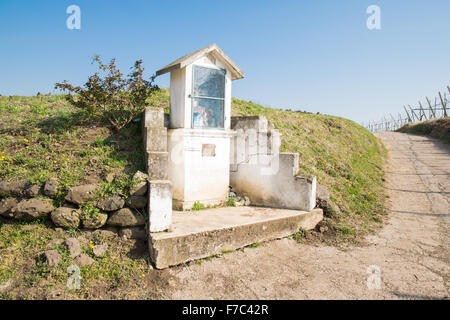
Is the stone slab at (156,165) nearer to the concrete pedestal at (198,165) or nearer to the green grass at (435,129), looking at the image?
the concrete pedestal at (198,165)

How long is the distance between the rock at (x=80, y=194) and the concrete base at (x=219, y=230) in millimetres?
1182

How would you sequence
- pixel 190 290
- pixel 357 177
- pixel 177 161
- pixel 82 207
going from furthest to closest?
pixel 357 177 < pixel 177 161 < pixel 82 207 < pixel 190 290

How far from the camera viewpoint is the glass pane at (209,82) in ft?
19.0

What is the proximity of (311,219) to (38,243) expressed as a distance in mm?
4868

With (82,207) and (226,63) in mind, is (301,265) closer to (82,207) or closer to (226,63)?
(82,207)

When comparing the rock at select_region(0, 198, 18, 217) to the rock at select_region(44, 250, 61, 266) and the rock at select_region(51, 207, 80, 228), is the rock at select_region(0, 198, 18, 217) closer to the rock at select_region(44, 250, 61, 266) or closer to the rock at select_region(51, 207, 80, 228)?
the rock at select_region(51, 207, 80, 228)

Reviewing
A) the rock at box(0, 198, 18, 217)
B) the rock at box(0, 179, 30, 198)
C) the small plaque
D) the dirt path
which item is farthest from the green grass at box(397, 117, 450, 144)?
the rock at box(0, 198, 18, 217)

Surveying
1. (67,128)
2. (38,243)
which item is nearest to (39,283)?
(38,243)

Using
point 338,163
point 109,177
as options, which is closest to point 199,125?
point 109,177

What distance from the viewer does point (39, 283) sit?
139 inches

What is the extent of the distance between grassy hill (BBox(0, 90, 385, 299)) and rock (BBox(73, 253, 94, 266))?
8cm

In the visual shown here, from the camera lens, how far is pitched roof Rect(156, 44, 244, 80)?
5517 millimetres

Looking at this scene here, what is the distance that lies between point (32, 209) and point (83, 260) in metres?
1.20

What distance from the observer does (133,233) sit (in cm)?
445
